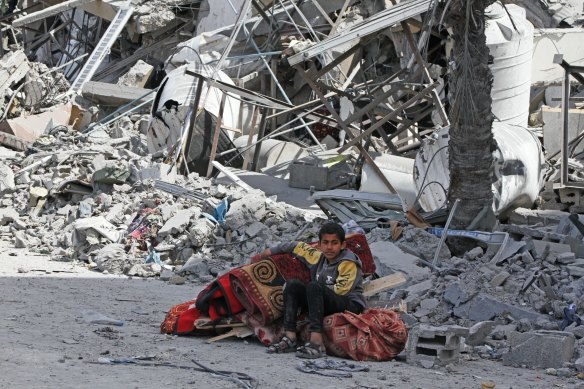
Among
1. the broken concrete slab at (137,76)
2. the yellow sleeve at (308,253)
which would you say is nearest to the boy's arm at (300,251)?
the yellow sleeve at (308,253)

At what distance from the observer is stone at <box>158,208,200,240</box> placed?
1208 cm

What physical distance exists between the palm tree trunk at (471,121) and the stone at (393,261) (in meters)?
0.92

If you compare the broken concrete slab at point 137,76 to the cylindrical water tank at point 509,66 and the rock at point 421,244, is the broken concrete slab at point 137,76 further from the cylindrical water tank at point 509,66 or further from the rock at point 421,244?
the rock at point 421,244

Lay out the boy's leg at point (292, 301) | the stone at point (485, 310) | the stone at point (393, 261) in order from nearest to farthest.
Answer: the boy's leg at point (292, 301), the stone at point (485, 310), the stone at point (393, 261)

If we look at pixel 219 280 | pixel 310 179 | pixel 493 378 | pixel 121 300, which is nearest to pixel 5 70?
pixel 310 179

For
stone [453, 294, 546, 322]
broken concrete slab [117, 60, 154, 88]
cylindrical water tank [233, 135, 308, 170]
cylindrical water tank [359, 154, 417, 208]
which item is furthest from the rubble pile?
broken concrete slab [117, 60, 154, 88]

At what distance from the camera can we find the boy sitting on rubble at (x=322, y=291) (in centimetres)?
696

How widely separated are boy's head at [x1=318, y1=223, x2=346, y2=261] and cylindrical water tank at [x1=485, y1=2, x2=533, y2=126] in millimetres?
9164

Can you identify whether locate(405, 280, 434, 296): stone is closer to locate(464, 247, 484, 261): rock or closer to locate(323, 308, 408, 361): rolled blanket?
locate(464, 247, 484, 261): rock

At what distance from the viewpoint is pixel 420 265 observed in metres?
9.98

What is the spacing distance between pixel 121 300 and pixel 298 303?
280cm

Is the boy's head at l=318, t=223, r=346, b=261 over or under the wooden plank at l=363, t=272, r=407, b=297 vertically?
over

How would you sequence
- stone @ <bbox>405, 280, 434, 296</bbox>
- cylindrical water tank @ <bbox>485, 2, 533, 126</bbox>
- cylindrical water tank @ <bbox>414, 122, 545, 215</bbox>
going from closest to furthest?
stone @ <bbox>405, 280, 434, 296</bbox> < cylindrical water tank @ <bbox>414, 122, 545, 215</bbox> < cylindrical water tank @ <bbox>485, 2, 533, 126</bbox>

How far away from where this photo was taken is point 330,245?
718 centimetres
